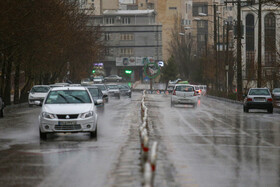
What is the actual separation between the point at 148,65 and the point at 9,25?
58422 mm

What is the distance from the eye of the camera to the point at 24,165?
14070mm

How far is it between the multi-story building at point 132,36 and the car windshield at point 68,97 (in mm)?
125548

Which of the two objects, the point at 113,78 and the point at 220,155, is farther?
the point at 113,78

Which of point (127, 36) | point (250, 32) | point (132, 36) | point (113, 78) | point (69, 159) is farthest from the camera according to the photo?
point (127, 36)

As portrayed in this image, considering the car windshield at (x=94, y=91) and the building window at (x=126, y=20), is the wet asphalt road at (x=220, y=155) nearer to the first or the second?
the car windshield at (x=94, y=91)

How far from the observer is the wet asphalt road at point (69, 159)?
11750 mm

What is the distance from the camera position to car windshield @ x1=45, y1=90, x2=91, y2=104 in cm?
2223

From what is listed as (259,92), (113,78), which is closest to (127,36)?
(113,78)

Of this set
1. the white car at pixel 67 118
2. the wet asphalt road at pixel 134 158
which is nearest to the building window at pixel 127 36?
the wet asphalt road at pixel 134 158

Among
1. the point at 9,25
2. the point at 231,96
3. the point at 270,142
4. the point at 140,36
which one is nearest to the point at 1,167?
the point at 270,142

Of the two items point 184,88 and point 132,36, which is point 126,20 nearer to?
point 132,36

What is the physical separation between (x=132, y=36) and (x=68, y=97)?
130 metres

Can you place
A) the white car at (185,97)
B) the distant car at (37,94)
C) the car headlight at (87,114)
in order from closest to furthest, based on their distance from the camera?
the car headlight at (87,114) → the white car at (185,97) → the distant car at (37,94)

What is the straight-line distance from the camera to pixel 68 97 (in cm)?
2262
